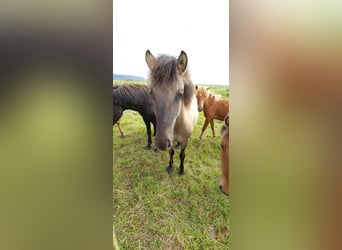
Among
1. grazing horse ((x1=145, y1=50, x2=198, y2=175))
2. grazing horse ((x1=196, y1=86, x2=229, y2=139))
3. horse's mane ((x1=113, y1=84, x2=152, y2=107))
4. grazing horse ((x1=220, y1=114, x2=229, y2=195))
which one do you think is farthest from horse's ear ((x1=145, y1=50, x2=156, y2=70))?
grazing horse ((x1=220, y1=114, x2=229, y2=195))

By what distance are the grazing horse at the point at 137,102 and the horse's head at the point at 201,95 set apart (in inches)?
10.3

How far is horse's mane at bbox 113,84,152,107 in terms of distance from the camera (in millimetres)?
1531

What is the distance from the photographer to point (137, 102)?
1.55 metres

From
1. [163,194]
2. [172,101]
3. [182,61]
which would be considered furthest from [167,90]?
[163,194]

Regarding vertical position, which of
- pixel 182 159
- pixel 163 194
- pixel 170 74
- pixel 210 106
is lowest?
pixel 163 194

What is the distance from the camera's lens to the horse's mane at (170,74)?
1526 mm

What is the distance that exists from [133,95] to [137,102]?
45 millimetres

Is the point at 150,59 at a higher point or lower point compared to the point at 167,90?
higher

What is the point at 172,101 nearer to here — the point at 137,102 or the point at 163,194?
the point at 137,102

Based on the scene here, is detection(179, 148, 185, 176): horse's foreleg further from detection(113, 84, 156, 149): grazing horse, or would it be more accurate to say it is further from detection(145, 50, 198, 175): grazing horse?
detection(113, 84, 156, 149): grazing horse

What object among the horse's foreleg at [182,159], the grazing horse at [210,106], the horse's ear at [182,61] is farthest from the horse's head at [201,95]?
the horse's foreleg at [182,159]
